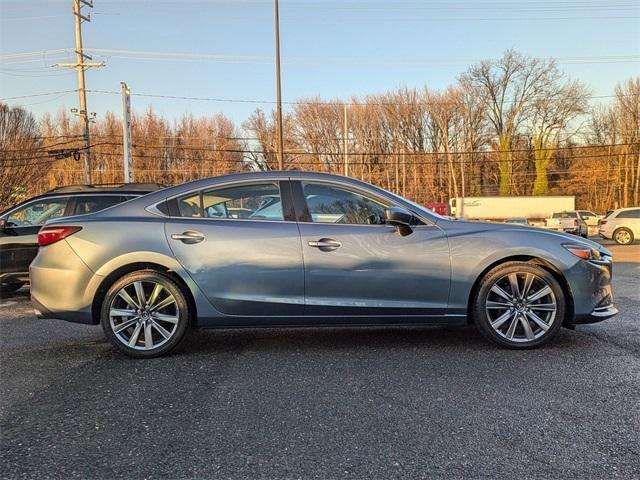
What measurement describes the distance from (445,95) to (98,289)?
55.9 metres

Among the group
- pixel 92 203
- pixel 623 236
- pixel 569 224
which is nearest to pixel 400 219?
pixel 92 203

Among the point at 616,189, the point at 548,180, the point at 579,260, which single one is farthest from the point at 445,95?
the point at 579,260

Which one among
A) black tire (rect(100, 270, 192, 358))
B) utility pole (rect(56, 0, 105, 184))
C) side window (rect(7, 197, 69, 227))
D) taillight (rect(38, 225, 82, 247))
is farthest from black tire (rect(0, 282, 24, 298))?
utility pole (rect(56, 0, 105, 184))

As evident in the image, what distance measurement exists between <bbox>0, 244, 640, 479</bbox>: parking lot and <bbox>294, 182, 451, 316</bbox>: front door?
43 cm

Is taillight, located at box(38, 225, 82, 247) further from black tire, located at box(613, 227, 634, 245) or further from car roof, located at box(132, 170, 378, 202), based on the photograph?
black tire, located at box(613, 227, 634, 245)

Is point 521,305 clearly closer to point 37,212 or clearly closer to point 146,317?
point 146,317

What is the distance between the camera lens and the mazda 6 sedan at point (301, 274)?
4.30 m

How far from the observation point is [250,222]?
440cm

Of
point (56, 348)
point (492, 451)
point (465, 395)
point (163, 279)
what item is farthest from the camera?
point (56, 348)

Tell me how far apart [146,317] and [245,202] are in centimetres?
130

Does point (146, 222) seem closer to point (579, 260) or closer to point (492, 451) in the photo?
point (492, 451)

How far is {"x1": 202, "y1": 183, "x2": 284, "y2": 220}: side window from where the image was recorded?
14.6 ft

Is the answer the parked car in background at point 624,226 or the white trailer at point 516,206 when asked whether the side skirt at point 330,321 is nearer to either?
the parked car in background at point 624,226

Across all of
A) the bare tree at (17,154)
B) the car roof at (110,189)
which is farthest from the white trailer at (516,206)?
the car roof at (110,189)
